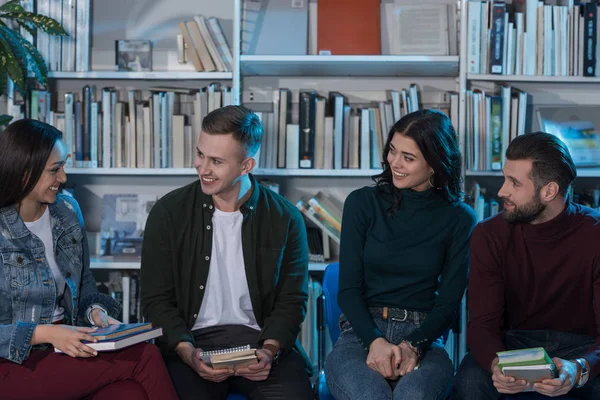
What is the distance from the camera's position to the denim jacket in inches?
79.5

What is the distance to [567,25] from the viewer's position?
10.8 ft

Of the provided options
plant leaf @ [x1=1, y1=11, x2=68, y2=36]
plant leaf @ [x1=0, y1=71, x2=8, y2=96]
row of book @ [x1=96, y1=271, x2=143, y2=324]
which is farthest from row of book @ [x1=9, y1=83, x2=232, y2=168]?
row of book @ [x1=96, y1=271, x2=143, y2=324]

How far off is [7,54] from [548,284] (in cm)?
229

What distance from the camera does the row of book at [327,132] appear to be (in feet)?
11.1

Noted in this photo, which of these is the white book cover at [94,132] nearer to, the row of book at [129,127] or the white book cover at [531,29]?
the row of book at [129,127]

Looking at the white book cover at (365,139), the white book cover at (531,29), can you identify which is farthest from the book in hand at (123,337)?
the white book cover at (531,29)

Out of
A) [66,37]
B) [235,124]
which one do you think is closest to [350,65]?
[235,124]

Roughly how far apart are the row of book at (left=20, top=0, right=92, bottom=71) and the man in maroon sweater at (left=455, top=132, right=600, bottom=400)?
2001 mm

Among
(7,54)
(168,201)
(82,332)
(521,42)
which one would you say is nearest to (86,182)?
(7,54)

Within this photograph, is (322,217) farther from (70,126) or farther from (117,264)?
(70,126)

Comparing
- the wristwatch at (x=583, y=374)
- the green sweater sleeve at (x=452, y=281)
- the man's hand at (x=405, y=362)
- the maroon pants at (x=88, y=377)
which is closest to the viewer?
the maroon pants at (x=88, y=377)

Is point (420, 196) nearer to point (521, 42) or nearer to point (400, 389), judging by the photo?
point (400, 389)

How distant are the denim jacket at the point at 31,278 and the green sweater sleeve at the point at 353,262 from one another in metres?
0.76

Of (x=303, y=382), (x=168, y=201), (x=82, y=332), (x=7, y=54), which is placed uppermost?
(x=7, y=54)
